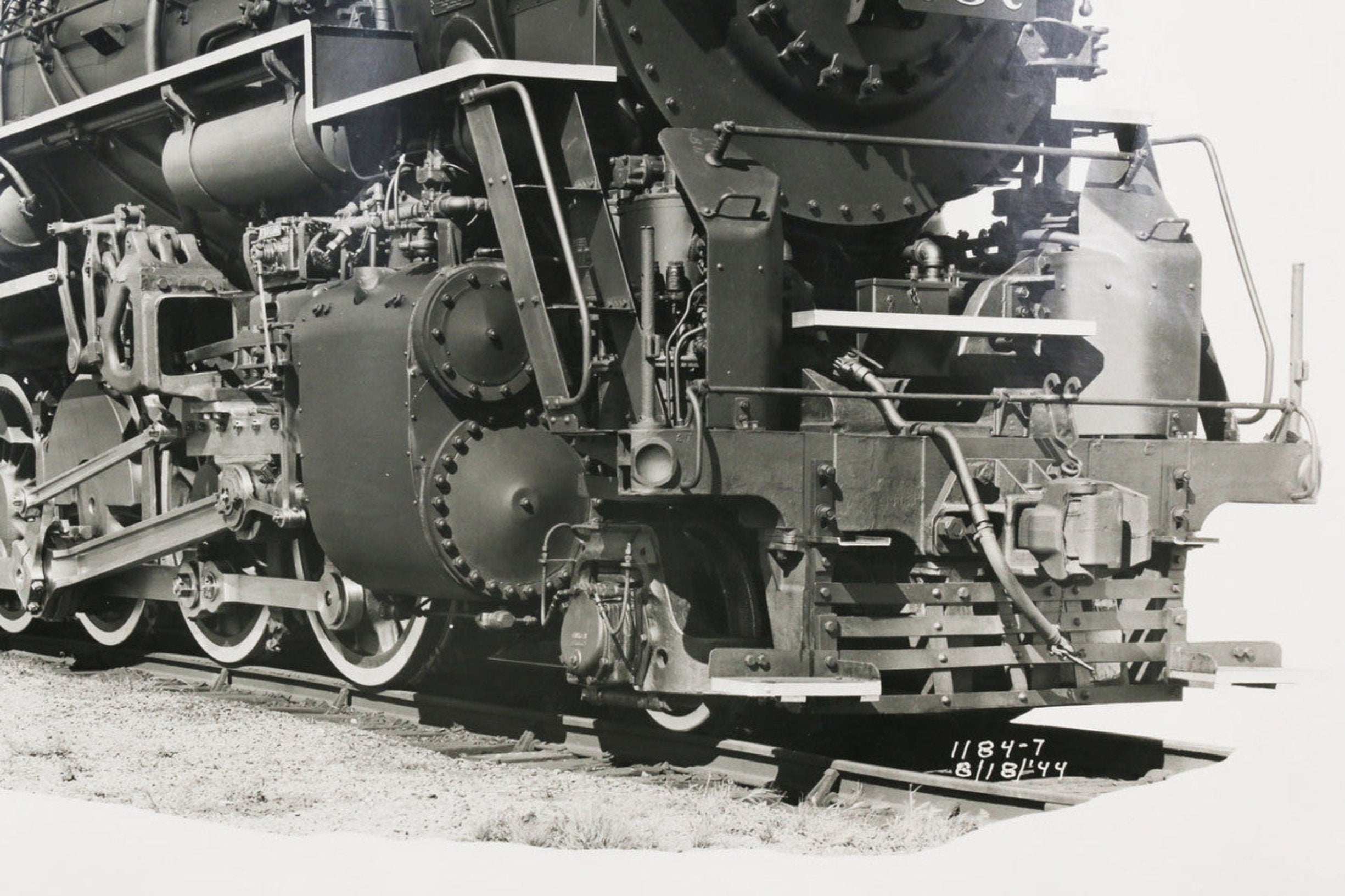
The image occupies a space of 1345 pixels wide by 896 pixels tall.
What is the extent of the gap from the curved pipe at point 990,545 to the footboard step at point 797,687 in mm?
554

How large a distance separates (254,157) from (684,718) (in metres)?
2.92

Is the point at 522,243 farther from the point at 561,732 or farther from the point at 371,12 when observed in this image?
the point at 561,732

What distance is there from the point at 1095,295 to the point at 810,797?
2.11 metres

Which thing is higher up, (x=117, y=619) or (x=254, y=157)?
(x=254, y=157)

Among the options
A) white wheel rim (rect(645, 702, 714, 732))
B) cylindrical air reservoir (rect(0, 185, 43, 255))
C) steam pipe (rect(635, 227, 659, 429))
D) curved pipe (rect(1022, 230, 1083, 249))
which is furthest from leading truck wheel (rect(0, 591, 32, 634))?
curved pipe (rect(1022, 230, 1083, 249))

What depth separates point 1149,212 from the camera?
6605 mm

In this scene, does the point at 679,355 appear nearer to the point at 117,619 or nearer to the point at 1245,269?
the point at 1245,269

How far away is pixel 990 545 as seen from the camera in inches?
222

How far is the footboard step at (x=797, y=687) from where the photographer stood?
5293 millimetres

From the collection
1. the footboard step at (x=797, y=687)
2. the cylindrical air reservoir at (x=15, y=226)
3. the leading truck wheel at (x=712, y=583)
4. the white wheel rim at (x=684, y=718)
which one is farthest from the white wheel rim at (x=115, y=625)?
the footboard step at (x=797, y=687)

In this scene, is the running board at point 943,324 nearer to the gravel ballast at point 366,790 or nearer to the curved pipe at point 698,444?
the curved pipe at point 698,444

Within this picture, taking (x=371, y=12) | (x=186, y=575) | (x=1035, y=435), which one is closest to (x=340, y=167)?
(x=371, y=12)

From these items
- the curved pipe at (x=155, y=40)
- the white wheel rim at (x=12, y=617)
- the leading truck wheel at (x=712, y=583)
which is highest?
the curved pipe at (x=155, y=40)

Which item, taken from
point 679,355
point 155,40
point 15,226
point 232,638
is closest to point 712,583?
point 679,355
